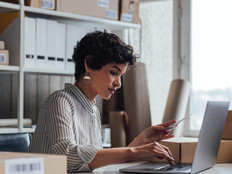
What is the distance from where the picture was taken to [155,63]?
3.57 meters

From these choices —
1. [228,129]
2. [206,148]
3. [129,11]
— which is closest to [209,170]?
[206,148]

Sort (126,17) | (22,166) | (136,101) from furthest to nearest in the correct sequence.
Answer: (126,17)
(136,101)
(22,166)

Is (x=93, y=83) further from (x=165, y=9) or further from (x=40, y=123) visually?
(x=165, y=9)

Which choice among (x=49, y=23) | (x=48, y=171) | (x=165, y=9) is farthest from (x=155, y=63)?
(x=48, y=171)

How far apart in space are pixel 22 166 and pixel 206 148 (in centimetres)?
92

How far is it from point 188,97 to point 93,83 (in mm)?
1818

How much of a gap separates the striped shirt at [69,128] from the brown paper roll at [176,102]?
1231 millimetres

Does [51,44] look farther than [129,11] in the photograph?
No

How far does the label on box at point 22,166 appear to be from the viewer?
66 cm

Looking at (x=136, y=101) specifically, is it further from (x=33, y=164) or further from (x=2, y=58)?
(x=33, y=164)

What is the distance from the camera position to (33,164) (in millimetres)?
689

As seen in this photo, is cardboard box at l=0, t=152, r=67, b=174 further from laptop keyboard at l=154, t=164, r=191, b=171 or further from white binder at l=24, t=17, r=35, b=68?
white binder at l=24, t=17, r=35, b=68

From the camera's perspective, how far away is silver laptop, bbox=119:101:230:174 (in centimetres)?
138

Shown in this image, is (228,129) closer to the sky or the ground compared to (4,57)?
closer to the ground
